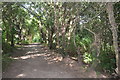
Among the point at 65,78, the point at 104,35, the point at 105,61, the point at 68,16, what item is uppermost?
the point at 68,16

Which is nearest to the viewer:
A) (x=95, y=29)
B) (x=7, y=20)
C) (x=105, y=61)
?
(x=105, y=61)

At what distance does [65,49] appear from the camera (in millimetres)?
9344

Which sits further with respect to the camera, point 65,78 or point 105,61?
point 105,61

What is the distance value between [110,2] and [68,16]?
4.55 m

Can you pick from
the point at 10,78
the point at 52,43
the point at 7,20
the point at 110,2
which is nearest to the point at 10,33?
the point at 7,20

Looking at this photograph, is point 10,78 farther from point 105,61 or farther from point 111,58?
point 111,58

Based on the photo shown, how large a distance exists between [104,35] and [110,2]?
9.61 ft

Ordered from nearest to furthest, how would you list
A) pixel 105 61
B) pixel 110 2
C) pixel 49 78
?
pixel 110 2, pixel 49 78, pixel 105 61

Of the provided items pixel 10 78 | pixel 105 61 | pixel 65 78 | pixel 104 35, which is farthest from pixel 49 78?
pixel 104 35

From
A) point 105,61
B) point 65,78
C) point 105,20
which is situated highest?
point 105,20

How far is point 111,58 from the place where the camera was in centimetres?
719

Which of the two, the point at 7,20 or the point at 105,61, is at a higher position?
the point at 7,20

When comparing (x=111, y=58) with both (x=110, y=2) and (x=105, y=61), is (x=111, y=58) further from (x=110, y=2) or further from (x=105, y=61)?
(x=110, y=2)

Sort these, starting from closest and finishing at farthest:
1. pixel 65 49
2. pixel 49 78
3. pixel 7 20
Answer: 1. pixel 49 78
2. pixel 65 49
3. pixel 7 20
